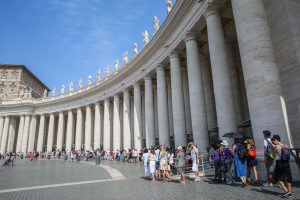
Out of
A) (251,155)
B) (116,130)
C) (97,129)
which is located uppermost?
(97,129)

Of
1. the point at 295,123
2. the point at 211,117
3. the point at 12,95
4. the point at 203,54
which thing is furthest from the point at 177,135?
the point at 12,95

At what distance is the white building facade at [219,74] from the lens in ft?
43.2

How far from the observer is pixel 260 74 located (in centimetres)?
1305

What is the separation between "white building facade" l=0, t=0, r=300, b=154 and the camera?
43.2 ft

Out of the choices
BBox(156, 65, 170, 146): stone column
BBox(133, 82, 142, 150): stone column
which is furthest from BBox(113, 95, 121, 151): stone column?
BBox(156, 65, 170, 146): stone column

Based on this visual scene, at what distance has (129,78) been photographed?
137 ft

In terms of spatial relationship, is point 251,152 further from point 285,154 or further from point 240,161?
point 285,154

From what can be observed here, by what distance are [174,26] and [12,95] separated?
73811mm

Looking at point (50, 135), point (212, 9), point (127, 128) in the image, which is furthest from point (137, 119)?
point (50, 135)

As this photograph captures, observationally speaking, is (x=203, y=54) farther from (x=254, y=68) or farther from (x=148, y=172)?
(x=148, y=172)

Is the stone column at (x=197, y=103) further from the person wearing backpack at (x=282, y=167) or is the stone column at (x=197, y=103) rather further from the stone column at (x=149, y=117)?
the person wearing backpack at (x=282, y=167)

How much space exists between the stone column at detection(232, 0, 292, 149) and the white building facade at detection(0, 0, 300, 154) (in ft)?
0.16

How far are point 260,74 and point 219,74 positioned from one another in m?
6.19

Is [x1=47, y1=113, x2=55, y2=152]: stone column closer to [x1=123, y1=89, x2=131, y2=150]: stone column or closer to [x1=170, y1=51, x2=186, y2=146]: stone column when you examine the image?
[x1=123, y1=89, x2=131, y2=150]: stone column
